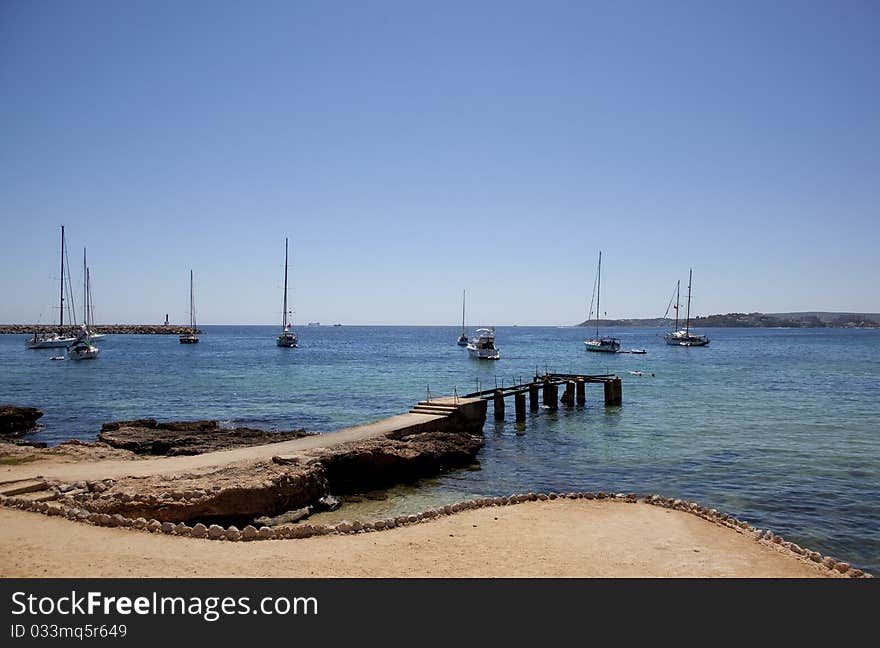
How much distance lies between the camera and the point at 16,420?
28984 mm

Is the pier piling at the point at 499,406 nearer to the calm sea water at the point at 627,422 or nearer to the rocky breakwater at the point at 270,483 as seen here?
the calm sea water at the point at 627,422

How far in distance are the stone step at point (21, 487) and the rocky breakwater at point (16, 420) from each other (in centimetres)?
1624

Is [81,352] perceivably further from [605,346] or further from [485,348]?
[605,346]

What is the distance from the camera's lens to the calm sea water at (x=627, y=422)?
Answer: 17547mm

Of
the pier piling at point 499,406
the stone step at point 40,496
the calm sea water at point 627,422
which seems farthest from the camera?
the pier piling at point 499,406

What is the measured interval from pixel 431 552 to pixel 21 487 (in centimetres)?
954

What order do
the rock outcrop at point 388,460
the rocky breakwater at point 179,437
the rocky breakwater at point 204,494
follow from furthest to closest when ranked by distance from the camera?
the rocky breakwater at point 179,437 < the rock outcrop at point 388,460 < the rocky breakwater at point 204,494

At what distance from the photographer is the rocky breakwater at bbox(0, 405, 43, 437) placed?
1111 inches

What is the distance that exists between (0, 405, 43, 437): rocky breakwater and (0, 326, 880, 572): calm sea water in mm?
842

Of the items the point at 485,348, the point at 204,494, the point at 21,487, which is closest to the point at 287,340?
the point at 485,348

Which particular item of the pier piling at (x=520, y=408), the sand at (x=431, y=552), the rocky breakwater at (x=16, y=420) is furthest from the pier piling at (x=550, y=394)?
the rocky breakwater at (x=16, y=420)
